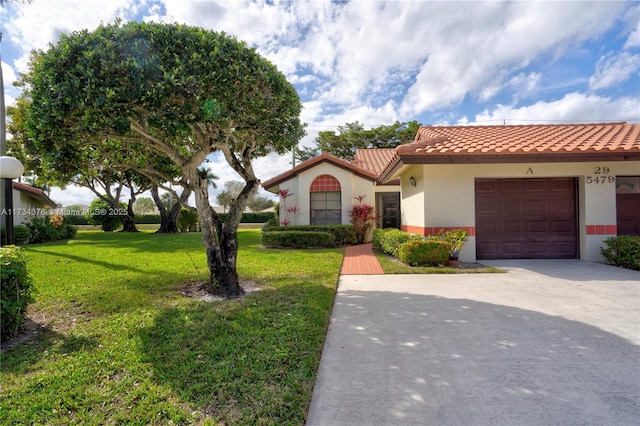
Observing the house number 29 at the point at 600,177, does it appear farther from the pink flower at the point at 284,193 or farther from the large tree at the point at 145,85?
the pink flower at the point at 284,193

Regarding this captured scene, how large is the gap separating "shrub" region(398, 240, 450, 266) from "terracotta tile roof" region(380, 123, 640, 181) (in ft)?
7.15

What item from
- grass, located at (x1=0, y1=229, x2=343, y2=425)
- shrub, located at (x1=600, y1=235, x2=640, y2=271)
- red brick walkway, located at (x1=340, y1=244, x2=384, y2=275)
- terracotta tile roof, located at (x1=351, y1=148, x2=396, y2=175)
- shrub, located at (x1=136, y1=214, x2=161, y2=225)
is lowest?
red brick walkway, located at (x1=340, y1=244, x2=384, y2=275)

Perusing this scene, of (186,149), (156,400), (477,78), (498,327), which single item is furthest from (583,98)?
(156,400)

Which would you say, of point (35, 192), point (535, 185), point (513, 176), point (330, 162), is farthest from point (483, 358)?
point (35, 192)

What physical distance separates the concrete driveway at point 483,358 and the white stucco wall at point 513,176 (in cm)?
331

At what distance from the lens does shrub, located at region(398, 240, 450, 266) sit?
762cm

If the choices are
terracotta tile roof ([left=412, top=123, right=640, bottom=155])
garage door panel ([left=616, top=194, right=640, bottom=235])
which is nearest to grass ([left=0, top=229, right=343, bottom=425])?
terracotta tile roof ([left=412, top=123, right=640, bottom=155])

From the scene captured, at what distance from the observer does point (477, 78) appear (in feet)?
36.6

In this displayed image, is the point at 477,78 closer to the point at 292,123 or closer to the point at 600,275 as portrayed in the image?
the point at 600,275

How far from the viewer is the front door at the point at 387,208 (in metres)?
15.8

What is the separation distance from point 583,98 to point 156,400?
15.1 m

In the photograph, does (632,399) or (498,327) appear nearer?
(632,399)

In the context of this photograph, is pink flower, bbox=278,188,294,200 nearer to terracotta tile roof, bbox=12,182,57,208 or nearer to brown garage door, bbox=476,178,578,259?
brown garage door, bbox=476,178,578,259

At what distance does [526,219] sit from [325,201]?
864cm
